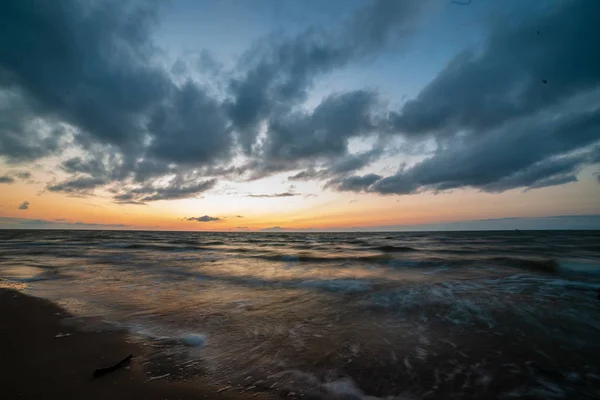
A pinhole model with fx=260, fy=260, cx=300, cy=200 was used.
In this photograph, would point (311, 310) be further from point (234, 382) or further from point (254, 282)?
point (254, 282)

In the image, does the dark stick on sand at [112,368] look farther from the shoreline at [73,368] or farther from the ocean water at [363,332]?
the ocean water at [363,332]

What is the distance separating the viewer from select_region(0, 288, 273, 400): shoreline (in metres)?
2.96

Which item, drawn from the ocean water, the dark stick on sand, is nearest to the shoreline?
the dark stick on sand

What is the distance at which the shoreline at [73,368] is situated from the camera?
9.70 feet

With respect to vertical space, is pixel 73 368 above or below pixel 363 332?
above

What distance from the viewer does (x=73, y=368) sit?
3500 millimetres

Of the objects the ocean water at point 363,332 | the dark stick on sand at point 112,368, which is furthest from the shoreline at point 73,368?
the ocean water at point 363,332

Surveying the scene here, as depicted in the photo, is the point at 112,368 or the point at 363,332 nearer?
the point at 112,368

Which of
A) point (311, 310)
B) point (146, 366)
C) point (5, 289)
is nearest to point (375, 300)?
point (311, 310)

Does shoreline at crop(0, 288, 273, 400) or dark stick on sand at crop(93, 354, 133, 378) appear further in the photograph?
dark stick on sand at crop(93, 354, 133, 378)

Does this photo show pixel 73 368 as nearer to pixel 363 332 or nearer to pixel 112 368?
pixel 112 368

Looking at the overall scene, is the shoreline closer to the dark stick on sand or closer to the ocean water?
the dark stick on sand

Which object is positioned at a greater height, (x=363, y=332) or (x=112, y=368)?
(x=112, y=368)

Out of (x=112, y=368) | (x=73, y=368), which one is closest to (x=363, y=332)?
(x=112, y=368)
